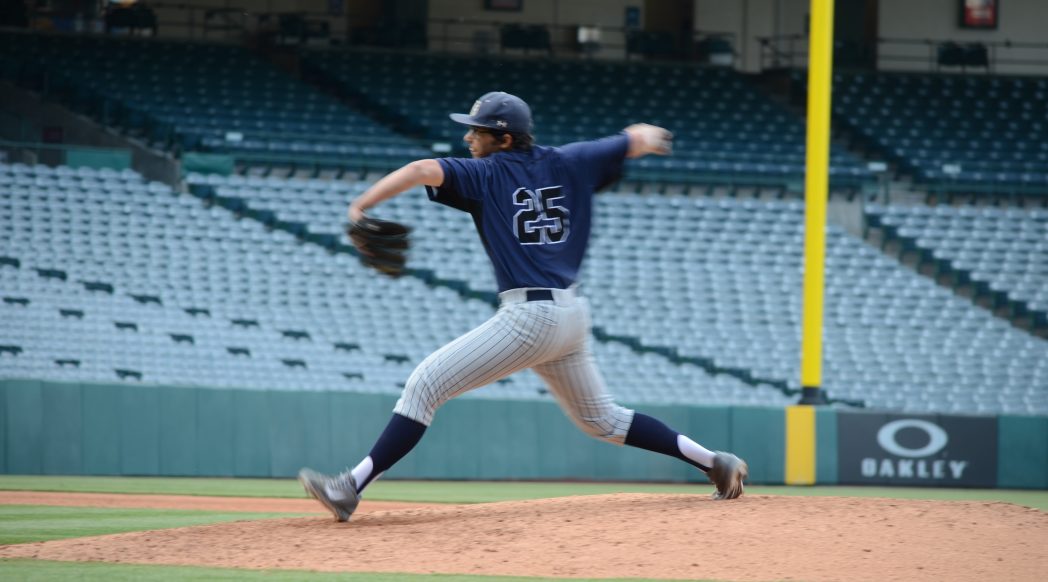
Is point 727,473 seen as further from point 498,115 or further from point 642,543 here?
point 498,115

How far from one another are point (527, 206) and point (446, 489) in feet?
20.5

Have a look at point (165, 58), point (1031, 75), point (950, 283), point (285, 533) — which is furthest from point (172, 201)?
point (1031, 75)

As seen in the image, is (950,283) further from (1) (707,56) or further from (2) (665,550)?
(2) (665,550)

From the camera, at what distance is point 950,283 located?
18.3 m

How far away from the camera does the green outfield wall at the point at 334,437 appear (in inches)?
454

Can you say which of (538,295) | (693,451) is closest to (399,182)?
(538,295)

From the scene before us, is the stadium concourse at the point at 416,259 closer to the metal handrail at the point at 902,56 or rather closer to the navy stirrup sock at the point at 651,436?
the metal handrail at the point at 902,56

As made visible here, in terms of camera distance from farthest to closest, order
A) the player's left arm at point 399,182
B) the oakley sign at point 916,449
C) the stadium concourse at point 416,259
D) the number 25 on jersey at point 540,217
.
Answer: the stadium concourse at point 416,259 → the oakley sign at point 916,449 → the number 25 on jersey at point 540,217 → the player's left arm at point 399,182

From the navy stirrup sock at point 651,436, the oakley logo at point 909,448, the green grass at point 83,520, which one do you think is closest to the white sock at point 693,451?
the navy stirrup sock at point 651,436

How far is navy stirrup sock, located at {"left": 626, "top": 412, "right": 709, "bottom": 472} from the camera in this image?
551 cm

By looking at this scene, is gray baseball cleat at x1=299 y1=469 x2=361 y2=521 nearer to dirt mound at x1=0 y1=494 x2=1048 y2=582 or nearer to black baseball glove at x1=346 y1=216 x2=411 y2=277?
dirt mound at x1=0 y1=494 x2=1048 y2=582

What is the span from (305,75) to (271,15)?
4.42 feet

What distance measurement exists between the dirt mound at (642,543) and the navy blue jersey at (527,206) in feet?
3.17

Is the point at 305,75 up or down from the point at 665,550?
up
